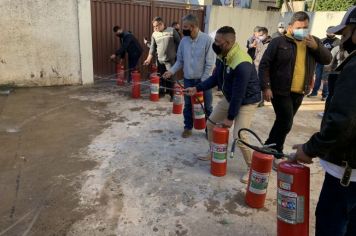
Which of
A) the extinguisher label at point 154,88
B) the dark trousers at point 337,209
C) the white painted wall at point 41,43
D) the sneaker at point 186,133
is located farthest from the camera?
the white painted wall at point 41,43

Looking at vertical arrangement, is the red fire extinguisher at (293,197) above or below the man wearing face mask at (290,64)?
below

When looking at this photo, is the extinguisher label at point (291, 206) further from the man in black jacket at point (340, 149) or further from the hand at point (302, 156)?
the hand at point (302, 156)

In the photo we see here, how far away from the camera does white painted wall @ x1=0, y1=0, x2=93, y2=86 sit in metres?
7.62

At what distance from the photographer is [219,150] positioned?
12.4 ft

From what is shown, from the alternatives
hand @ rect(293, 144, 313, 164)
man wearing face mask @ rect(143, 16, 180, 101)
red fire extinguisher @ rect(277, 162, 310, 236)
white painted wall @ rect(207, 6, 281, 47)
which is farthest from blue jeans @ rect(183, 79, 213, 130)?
white painted wall @ rect(207, 6, 281, 47)

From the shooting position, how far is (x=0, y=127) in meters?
5.37

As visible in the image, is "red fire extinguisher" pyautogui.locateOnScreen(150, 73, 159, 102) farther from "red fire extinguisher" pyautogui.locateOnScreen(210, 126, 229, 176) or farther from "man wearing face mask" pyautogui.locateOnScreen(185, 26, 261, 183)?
"red fire extinguisher" pyautogui.locateOnScreen(210, 126, 229, 176)

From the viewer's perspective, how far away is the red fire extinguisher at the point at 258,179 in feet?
10.1

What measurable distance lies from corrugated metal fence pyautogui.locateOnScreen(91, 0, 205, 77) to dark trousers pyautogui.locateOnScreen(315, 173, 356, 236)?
26.7ft

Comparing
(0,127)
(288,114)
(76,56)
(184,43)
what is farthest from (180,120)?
(76,56)

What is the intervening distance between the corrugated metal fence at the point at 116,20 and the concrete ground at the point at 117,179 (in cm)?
320

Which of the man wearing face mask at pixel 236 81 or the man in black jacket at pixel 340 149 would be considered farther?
the man wearing face mask at pixel 236 81

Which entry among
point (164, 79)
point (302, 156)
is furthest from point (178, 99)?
point (302, 156)

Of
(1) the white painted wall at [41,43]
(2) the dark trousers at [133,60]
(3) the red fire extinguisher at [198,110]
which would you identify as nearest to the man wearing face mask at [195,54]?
(3) the red fire extinguisher at [198,110]
